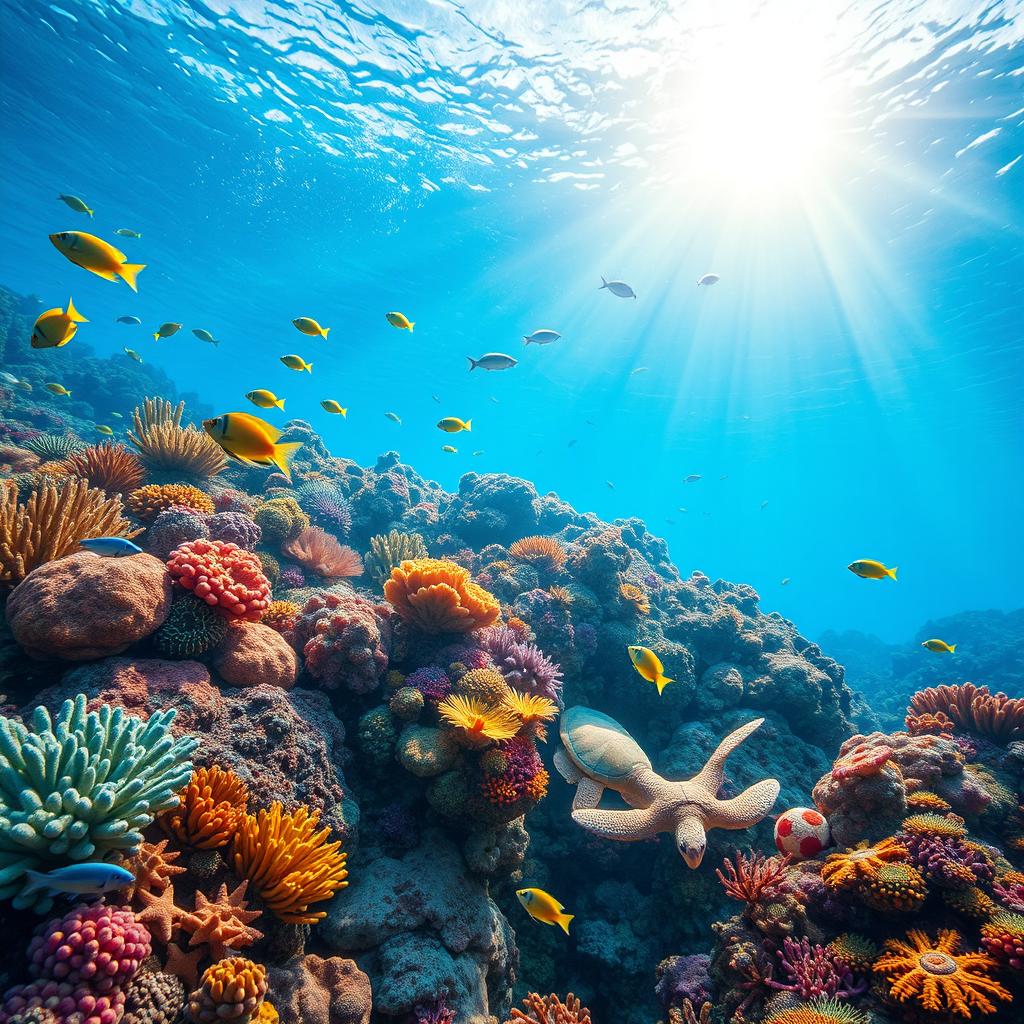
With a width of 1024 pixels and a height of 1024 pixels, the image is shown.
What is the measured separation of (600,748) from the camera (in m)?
5.79

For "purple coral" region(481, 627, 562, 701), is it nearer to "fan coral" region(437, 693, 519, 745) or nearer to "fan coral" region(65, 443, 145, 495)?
"fan coral" region(437, 693, 519, 745)

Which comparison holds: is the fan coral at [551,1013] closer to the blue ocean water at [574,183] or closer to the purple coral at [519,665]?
the purple coral at [519,665]

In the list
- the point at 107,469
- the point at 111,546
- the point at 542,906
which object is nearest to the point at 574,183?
the point at 107,469

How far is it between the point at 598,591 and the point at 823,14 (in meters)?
16.9

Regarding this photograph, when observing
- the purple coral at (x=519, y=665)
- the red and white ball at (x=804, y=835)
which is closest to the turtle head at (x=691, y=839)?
the red and white ball at (x=804, y=835)

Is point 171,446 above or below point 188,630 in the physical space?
above

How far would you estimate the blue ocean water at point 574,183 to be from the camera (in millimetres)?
13797

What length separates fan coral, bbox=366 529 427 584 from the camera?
29.3ft

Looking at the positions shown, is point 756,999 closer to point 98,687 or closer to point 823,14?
point 98,687

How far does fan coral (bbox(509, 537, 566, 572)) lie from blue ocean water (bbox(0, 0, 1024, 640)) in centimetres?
1427

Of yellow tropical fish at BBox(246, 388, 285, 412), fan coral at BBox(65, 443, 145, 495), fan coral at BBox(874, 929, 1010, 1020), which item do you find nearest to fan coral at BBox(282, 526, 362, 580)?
fan coral at BBox(65, 443, 145, 495)

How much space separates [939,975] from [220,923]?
15.5ft

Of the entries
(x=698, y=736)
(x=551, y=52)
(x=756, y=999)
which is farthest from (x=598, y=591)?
(x=551, y=52)

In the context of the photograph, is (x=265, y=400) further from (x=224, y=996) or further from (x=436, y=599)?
(x=224, y=996)
